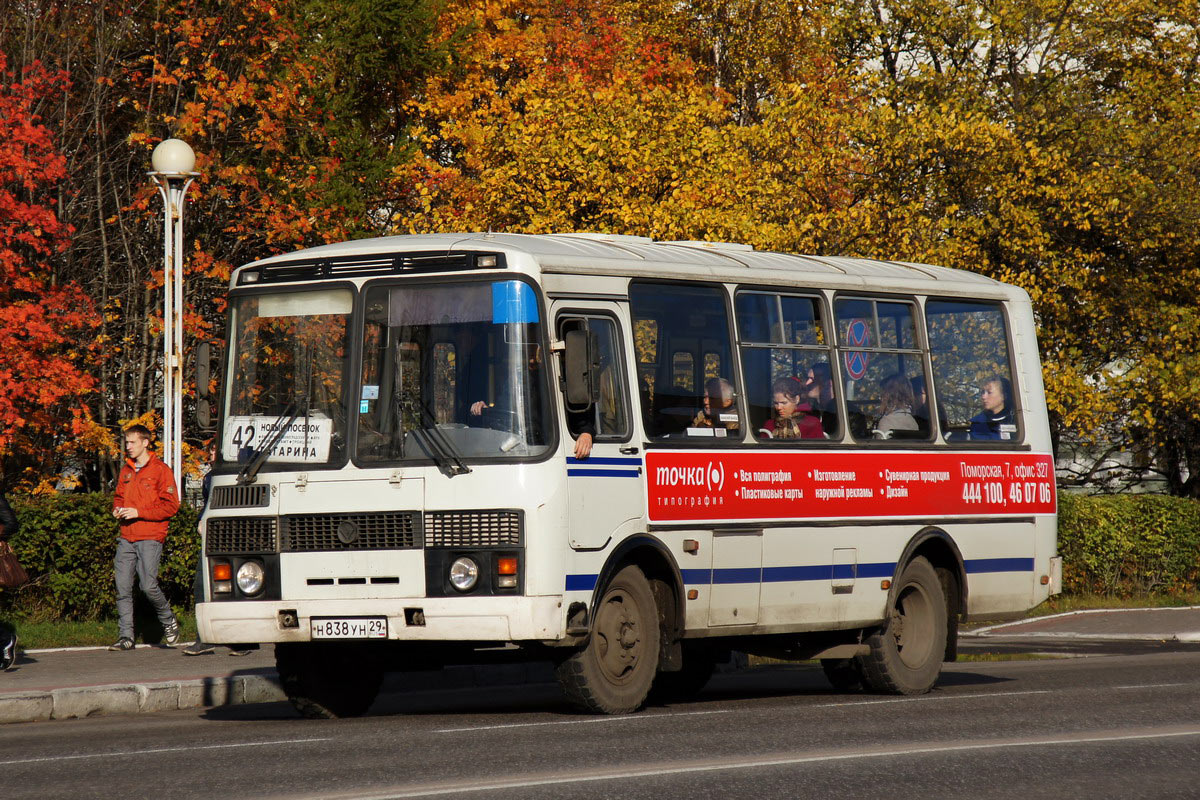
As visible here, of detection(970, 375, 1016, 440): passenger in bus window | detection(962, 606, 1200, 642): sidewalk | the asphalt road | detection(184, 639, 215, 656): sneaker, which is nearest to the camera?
the asphalt road

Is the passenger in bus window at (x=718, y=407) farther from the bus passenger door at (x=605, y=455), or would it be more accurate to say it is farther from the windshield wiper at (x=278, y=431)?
the windshield wiper at (x=278, y=431)

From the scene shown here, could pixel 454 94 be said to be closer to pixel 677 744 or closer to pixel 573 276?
pixel 573 276

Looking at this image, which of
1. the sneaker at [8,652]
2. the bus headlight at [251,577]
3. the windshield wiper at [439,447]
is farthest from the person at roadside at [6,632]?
the windshield wiper at [439,447]

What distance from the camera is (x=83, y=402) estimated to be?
993 inches

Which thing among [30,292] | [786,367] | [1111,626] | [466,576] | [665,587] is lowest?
[1111,626]

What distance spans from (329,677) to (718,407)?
10.9 ft

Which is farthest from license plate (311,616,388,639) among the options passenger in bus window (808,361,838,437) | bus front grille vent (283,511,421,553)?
passenger in bus window (808,361,838,437)

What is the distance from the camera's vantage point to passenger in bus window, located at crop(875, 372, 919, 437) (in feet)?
46.7

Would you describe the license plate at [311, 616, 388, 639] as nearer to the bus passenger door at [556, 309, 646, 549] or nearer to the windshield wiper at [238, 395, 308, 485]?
the windshield wiper at [238, 395, 308, 485]

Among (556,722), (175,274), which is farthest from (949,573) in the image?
(175,274)

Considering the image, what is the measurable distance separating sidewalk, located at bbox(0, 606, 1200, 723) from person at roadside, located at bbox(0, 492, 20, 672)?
13 centimetres

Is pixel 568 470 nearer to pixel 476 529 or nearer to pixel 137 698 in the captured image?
pixel 476 529

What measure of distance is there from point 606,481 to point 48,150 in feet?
46.5

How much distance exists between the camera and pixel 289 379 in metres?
11.7
